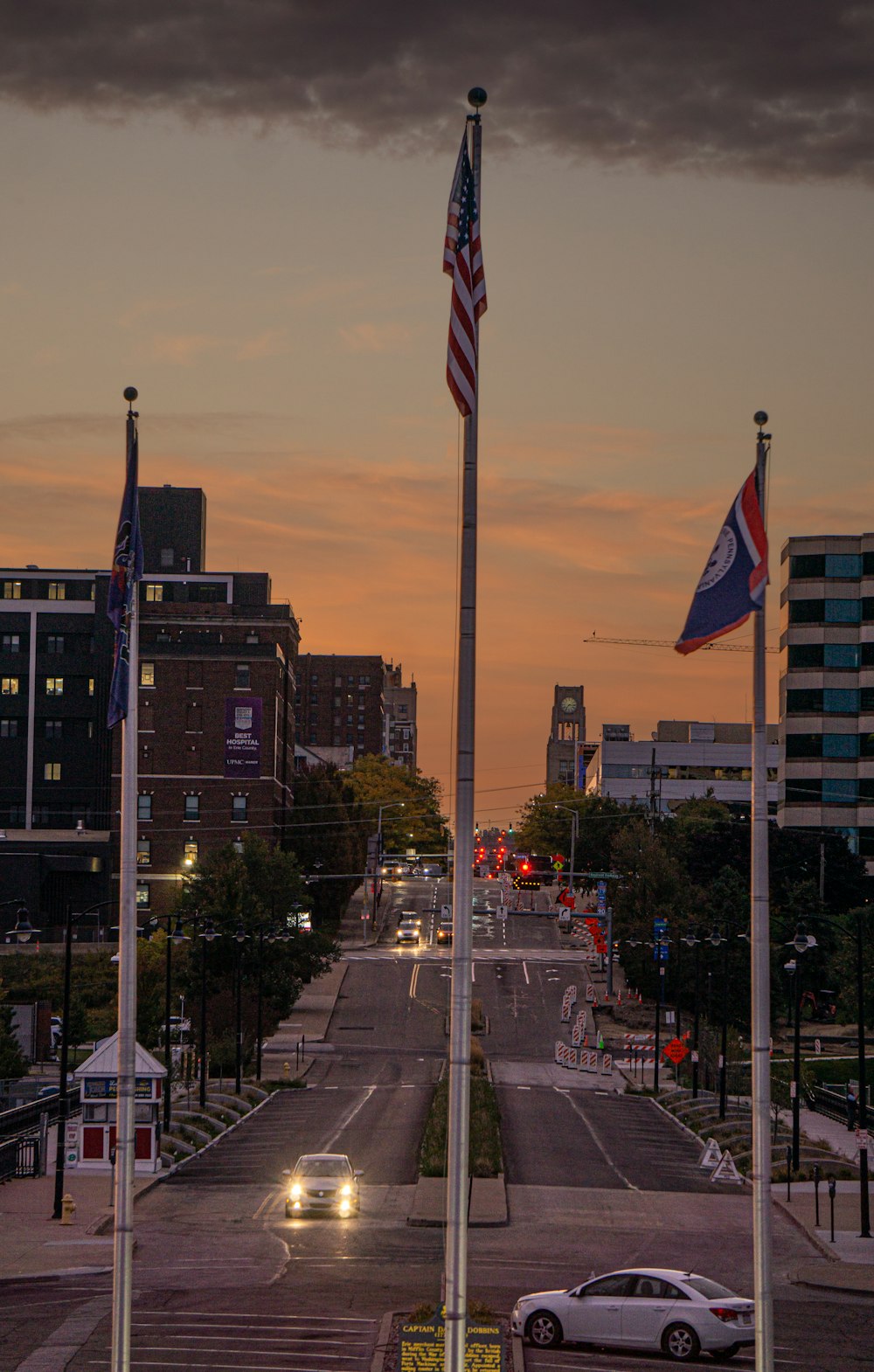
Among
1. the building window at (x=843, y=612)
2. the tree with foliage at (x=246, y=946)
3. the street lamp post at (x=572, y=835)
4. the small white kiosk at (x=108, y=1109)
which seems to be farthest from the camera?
the street lamp post at (x=572, y=835)

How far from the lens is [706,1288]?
101 feet

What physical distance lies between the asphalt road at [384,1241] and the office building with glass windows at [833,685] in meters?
57.0

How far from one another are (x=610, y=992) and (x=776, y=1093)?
47.0 metres

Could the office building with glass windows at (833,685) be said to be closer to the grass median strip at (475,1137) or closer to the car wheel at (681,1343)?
the grass median strip at (475,1137)

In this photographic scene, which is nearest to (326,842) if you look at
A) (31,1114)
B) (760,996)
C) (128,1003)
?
(31,1114)

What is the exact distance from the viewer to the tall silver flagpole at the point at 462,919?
1894cm

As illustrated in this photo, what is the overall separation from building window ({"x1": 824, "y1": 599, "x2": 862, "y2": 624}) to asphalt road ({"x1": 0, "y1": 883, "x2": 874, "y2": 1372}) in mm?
61757

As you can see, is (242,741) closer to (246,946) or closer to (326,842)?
(326,842)

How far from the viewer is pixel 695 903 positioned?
4537 inches

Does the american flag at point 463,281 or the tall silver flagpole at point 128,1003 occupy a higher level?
the american flag at point 463,281

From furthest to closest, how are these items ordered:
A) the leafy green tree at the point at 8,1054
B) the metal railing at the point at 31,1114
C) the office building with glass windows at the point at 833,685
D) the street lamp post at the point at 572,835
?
1. the street lamp post at the point at 572,835
2. the office building with glass windows at the point at 833,685
3. the leafy green tree at the point at 8,1054
4. the metal railing at the point at 31,1114

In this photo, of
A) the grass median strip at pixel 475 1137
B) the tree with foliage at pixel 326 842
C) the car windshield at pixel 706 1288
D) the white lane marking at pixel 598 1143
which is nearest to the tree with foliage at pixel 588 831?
the tree with foliage at pixel 326 842

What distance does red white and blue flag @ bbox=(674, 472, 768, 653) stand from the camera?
20625mm

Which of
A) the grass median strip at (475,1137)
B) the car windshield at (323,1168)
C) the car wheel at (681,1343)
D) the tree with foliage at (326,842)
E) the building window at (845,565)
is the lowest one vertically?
the grass median strip at (475,1137)
